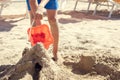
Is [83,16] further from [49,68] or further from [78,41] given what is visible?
[49,68]

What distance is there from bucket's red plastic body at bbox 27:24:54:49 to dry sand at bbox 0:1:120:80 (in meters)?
0.48

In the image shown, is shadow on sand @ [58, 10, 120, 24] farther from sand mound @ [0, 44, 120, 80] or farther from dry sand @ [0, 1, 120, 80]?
sand mound @ [0, 44, 120, 80]

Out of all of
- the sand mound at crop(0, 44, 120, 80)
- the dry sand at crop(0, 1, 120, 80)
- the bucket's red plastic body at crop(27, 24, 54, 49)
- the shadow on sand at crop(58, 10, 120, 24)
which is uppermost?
the bucket's red plastic body at crop(27, 24, 54, 49)

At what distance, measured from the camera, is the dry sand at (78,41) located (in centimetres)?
439

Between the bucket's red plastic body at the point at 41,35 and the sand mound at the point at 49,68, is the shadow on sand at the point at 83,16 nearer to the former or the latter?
the sand mound at the point at 49,68

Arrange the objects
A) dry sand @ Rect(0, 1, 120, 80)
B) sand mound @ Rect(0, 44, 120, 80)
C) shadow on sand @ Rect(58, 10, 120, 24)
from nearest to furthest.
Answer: sand mound @ Rect(0, 44, 120, 80) < dry sand @ Rect(0, 1, 120, 80) < shadow on sand @ Rect(58, 10, 120, 24)

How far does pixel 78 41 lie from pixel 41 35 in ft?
6.40

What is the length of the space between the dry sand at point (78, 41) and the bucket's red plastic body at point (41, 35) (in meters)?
0.48

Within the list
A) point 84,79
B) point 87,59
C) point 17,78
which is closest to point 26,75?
point 17,78

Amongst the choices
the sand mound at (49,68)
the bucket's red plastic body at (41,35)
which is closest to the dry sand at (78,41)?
the sand mound at (49,68)

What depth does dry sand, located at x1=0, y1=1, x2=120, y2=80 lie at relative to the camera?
439 cm

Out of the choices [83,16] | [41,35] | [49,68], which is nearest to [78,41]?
[41,35]

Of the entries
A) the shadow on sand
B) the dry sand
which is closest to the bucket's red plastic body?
the dry sand

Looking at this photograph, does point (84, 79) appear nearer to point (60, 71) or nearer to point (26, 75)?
point (60, 71)
